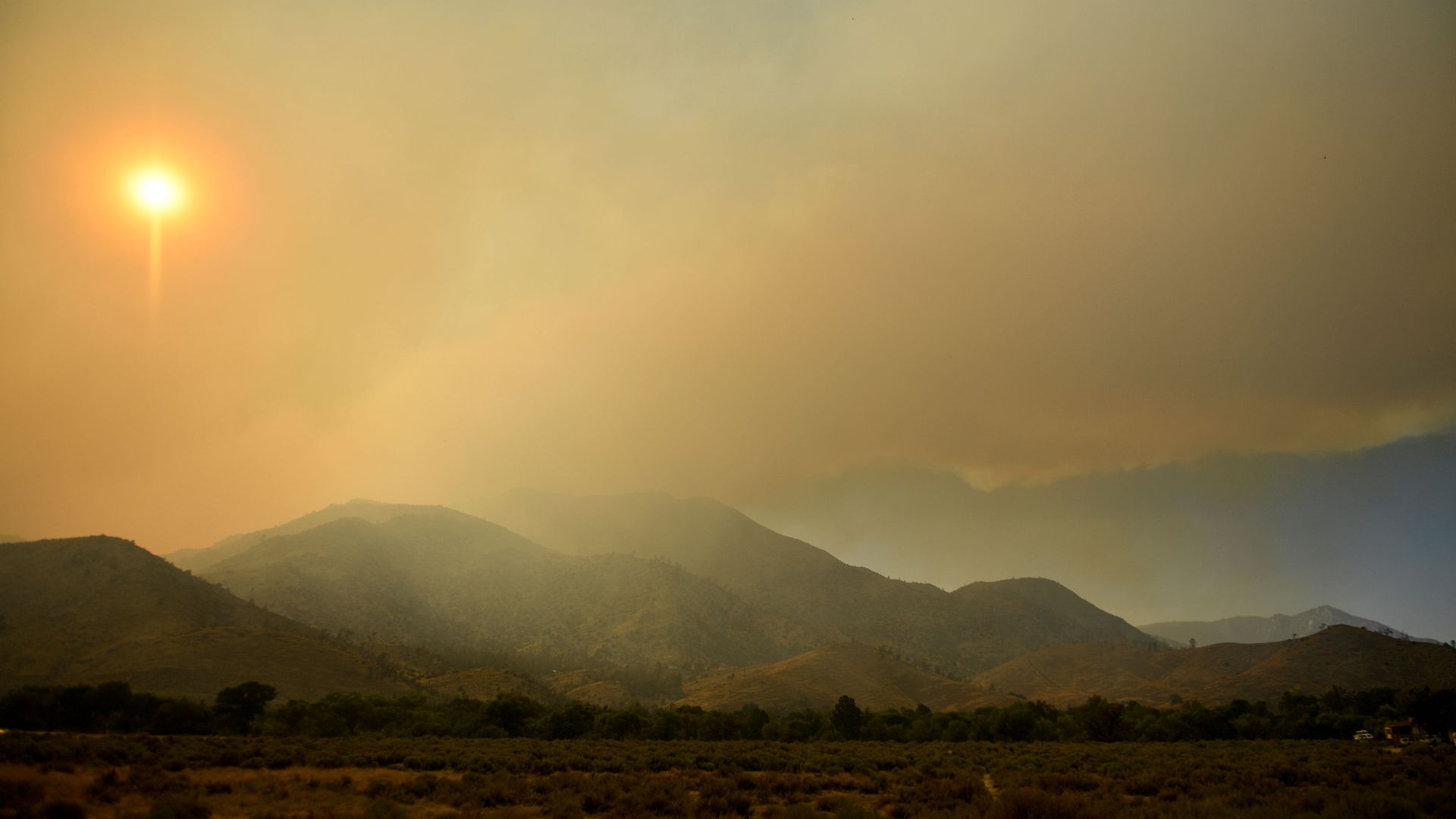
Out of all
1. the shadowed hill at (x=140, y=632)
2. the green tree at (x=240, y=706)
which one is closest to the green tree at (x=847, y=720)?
the green tree at (x=240, y=706)

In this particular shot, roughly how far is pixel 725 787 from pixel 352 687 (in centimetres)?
11208

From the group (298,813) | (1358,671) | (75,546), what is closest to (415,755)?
(298,813)

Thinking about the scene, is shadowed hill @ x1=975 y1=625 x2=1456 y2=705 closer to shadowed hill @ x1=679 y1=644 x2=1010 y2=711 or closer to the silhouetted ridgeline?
shadowed hill @ x1=679 y1=644 x2=1010 y2=711

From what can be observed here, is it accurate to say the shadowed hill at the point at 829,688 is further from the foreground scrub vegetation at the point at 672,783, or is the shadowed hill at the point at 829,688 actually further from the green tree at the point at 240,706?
the foreground scrub vegetation at the point at 672,783

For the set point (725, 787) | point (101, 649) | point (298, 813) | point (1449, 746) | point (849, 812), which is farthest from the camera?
point (101, 649)

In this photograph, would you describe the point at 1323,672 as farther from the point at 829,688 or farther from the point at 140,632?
the point at 140,632

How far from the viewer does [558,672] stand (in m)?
183

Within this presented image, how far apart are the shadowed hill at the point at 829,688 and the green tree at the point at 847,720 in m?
54.7

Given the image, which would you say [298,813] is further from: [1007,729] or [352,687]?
[352,687]

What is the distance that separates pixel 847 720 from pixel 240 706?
2782 inches

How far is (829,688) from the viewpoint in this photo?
168500 mm

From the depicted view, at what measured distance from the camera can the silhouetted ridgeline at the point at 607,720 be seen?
61.9 metres

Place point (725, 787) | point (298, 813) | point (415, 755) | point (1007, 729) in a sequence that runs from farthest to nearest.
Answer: point (1007, 729) → point (415, 755) → point (725, 787) → point (298, 813)

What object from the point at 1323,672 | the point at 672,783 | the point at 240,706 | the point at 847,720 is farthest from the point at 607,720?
the point at 1323,672
